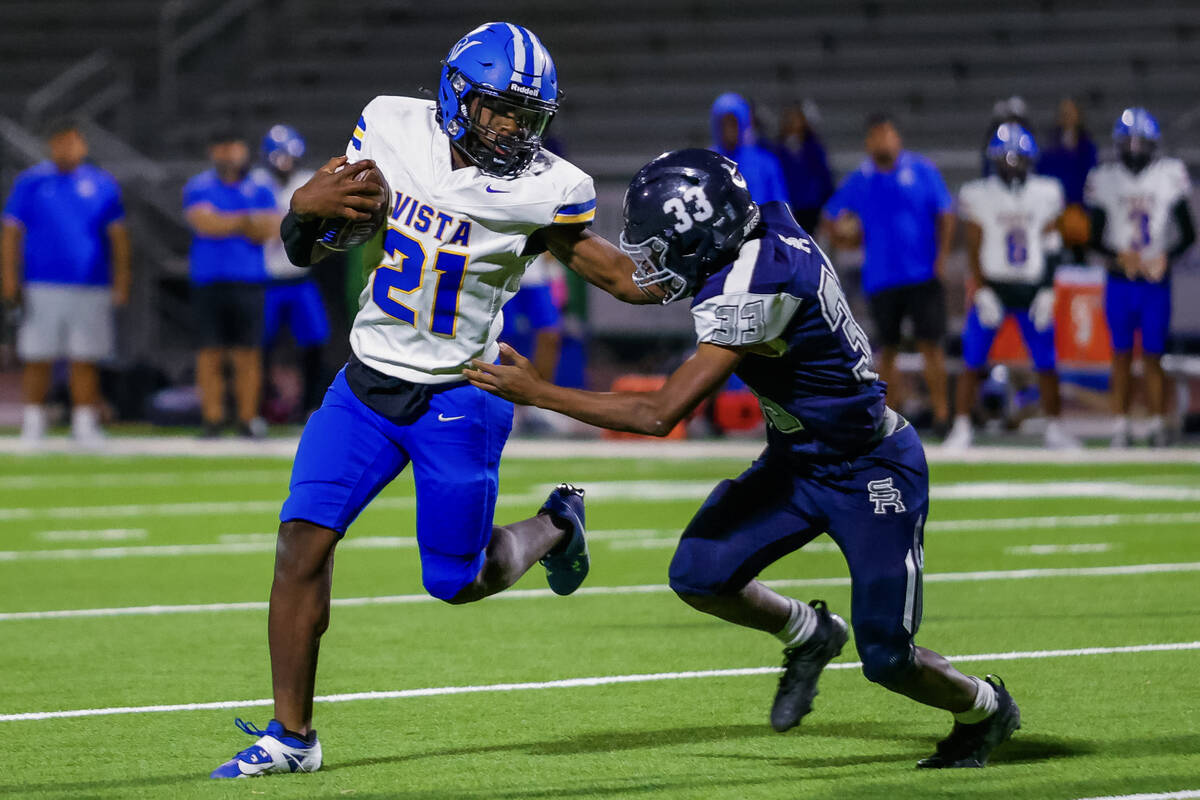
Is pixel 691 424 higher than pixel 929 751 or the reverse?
the reverse

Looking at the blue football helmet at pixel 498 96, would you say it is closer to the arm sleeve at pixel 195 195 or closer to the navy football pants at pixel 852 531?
the navy football pants at pixel 852 531

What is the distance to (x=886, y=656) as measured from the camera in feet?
14.0

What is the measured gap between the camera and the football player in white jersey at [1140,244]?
12.5 m

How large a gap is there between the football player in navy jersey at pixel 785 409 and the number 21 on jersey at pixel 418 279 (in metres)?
0.39

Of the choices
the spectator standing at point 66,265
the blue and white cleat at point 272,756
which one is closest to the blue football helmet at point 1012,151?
the spectator standing at point 66,265

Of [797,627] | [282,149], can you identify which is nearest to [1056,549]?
[797,627]

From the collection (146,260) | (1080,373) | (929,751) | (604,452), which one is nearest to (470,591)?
(929,751)

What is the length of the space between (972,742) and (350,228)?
1.90 m

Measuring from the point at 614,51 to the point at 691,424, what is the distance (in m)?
7.21

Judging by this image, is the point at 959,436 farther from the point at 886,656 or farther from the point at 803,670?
the point at 886,656

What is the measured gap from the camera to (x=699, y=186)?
424cm

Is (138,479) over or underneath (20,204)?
underneath

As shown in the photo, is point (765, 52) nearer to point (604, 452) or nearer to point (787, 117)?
point (787, 117)

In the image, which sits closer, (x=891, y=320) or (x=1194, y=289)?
(x=891, y=320)
